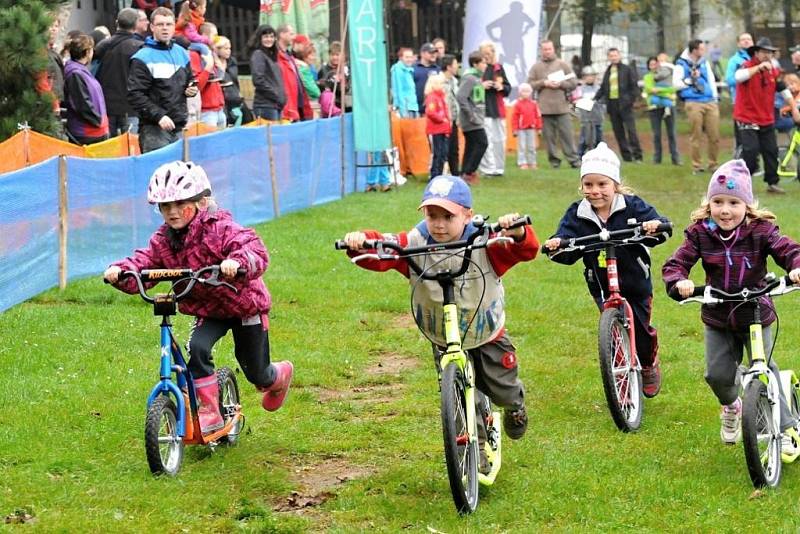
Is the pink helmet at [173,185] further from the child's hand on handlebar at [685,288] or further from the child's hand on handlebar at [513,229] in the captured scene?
the child's hand on handlebar at [685,288]

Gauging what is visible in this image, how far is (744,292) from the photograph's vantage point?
6.84 m

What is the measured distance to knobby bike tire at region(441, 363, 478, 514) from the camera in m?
6.10

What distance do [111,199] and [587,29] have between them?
28.9 meters

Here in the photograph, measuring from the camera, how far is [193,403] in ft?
24.0

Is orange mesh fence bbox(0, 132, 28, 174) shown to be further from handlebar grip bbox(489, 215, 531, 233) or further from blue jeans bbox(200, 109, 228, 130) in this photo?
handlebar grip bbox(489, 215, 531, 233)

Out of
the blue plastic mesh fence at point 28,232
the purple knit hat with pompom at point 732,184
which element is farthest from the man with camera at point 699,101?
the purple knit hat with pompom at point 732,184

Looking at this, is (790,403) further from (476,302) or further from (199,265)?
(199,265)

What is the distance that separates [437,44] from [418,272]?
59.6 feet

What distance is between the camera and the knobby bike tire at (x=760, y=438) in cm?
655

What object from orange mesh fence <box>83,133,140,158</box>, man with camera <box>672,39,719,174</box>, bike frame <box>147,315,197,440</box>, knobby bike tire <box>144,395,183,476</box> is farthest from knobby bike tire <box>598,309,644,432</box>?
man with camera <box>672,39,719,174</box>

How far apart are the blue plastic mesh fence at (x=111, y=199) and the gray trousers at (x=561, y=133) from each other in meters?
8.00

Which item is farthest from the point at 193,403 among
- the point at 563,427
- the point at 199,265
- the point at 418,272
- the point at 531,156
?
the point at 531,156

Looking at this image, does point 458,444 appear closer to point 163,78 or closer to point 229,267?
point 229,267

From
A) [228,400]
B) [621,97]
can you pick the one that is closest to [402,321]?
[228,400]
